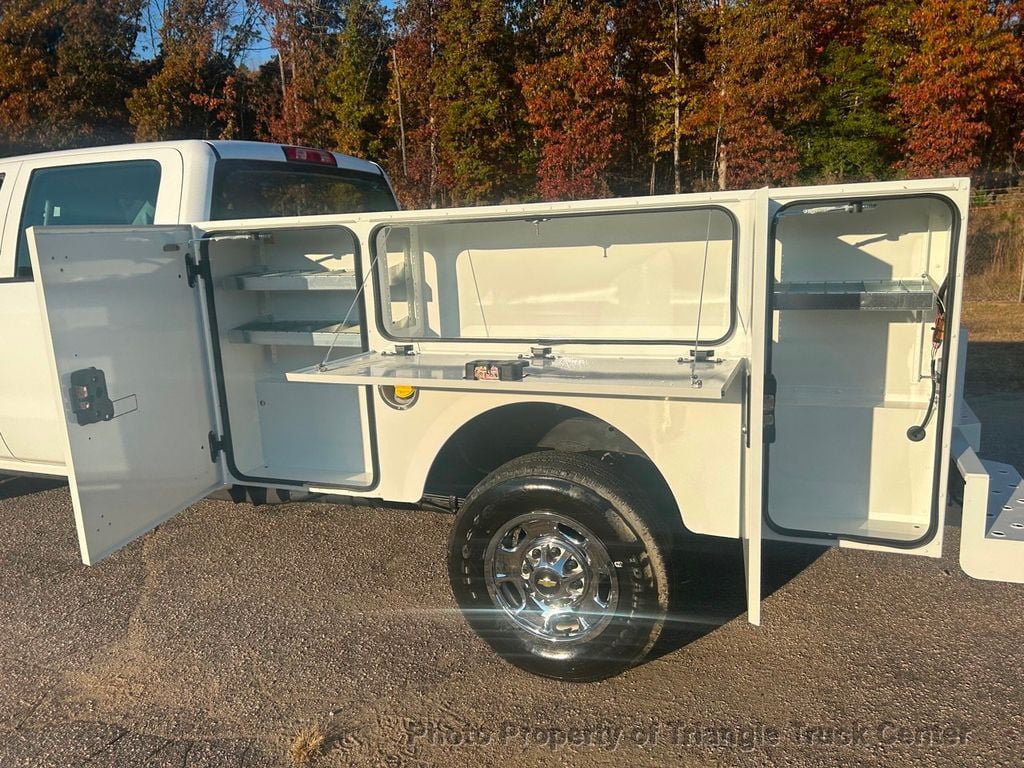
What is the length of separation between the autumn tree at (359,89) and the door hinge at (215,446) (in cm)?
1621

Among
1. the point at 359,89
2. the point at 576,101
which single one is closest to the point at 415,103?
the point at 359,89

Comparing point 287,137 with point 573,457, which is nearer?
point 573,457

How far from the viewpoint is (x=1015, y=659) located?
3.18 meters

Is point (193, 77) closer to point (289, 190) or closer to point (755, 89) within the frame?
point (755, 89)

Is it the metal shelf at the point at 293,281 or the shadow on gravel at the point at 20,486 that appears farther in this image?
the shadow on gravel at the point at 20,486

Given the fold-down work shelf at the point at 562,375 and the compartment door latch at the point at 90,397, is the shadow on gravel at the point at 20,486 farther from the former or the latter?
the fold-down work shelf at the point at 562,375

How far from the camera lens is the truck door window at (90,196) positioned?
4.04 meters

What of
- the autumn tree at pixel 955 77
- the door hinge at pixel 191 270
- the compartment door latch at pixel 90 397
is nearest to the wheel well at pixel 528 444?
the compartment door latch at pixel 90 397

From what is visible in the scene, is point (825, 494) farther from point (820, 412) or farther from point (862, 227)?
point (862, 227)

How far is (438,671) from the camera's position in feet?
10.7

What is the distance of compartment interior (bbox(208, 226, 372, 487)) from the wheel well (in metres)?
0.65

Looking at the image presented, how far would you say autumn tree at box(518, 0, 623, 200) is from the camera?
669 inches

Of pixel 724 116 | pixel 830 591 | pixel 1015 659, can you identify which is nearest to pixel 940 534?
pixel 1015 659

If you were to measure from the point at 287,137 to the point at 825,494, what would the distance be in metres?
19.8
